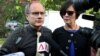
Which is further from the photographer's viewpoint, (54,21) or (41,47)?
(54,21)

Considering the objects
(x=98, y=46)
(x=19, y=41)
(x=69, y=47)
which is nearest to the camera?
(x=98, y=46)

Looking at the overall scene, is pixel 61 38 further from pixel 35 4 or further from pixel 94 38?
pixel 94 38

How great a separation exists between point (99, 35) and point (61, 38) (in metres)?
1.23

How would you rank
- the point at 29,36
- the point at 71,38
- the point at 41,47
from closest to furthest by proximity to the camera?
1. the point at 41,47
2. the point at 29,36
3. the point at 71,38

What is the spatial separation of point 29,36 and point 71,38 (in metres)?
0.43

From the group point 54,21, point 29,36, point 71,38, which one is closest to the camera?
point 29,36

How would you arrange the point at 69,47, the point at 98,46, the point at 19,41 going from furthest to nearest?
the point at 69,47, the point at 19,41, the point at 98,46

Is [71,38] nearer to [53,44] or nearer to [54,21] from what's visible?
[53,44]

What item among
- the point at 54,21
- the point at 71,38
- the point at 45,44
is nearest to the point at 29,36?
the point at 45,44

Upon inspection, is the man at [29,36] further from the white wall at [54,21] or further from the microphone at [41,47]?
the white wall at [54,21]

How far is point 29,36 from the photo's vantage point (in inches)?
136

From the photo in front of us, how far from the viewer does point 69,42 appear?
3604mm

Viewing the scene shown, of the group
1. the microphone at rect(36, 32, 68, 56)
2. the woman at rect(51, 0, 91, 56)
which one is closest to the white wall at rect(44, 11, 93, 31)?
the woman at rect(51, 0, 91, 56)

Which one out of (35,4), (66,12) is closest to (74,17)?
(66,12)
